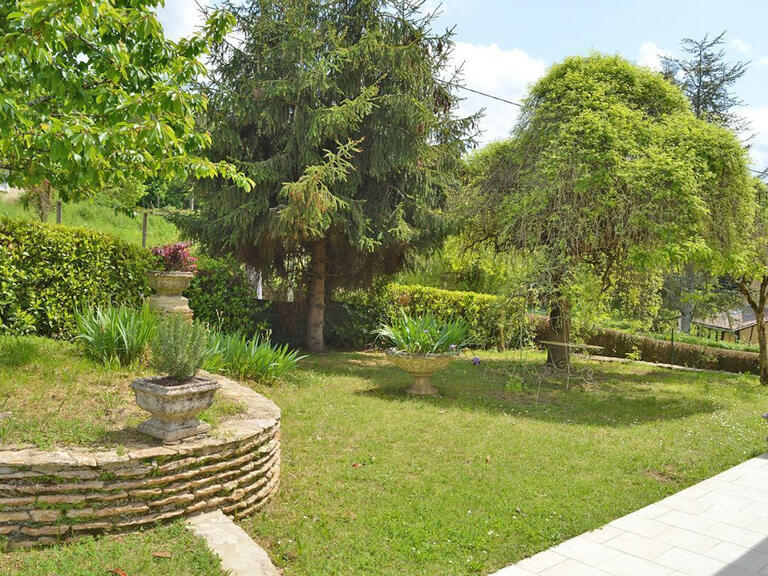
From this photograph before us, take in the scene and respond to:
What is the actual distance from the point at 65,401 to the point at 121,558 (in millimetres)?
1901

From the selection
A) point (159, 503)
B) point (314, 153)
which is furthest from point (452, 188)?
point (159, 503)

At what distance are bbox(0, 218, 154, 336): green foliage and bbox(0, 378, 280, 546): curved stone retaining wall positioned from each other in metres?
4.35

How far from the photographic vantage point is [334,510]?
170 inches

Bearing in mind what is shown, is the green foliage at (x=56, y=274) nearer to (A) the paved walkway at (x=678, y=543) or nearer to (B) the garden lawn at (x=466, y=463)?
(B) the garden lawn at (x=466, y=463)

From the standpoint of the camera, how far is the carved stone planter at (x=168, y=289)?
8.69 meters

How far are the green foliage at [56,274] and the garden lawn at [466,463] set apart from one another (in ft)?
9.95

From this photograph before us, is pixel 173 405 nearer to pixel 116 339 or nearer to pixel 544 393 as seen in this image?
pixel 116 339

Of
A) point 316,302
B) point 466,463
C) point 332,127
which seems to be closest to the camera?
point 466,463

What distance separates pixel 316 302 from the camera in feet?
39.4

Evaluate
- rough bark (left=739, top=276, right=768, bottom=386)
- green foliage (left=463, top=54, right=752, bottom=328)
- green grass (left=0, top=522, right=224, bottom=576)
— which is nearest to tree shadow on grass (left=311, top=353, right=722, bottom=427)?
rough bark (left=739, top=276, right=768, bottom=386)

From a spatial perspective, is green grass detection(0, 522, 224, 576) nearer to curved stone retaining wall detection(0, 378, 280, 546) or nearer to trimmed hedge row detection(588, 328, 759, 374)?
curved stone retaining wall detection(0, 378, 280, 546)

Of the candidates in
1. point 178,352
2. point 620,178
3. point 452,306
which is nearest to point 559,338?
point 620,178

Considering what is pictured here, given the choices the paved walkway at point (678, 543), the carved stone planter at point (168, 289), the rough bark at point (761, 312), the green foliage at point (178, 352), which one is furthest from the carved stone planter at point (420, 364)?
the rough bark at point (761, 312)

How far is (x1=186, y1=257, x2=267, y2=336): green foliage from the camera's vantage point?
34.1ft
